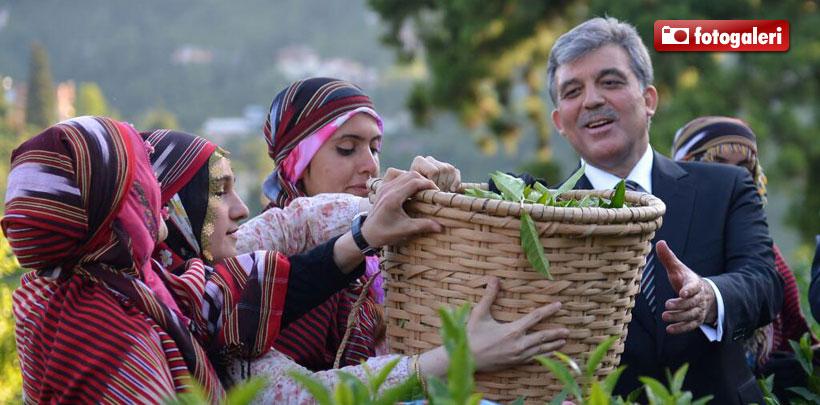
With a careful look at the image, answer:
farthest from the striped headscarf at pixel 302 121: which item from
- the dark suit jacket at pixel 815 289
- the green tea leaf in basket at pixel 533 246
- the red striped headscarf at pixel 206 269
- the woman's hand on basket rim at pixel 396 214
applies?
the dark suit jacket at pixel 815 289

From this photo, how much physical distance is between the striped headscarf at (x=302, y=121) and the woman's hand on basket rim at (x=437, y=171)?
2.27 feet

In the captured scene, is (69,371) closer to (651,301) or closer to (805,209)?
(651,301)

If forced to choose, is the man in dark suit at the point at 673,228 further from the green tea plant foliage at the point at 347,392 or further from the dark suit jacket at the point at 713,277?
the green tea plant foliage at the point at 347,392

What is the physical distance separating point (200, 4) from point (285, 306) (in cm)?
6318

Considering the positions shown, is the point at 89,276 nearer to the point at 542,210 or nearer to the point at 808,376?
the point at 542,210

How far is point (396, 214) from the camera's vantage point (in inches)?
86.5

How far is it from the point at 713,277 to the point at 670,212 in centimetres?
40

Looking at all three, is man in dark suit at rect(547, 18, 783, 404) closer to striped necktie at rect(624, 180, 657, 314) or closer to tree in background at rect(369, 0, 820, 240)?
striped necktie at rect(624, 180, 657, 314)

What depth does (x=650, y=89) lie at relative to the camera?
3.48m

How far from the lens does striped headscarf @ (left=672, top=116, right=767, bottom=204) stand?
13.5 feet

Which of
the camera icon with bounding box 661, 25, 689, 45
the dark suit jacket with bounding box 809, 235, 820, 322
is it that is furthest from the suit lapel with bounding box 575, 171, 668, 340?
the camera icon with bounding box 661, 25, 689, 45

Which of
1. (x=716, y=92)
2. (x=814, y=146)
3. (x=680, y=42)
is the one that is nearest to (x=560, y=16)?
(x=716, y=92)

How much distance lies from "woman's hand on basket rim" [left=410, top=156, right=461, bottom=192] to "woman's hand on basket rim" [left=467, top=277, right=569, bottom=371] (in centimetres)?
37

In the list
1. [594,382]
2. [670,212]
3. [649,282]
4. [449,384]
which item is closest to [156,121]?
[670,212]
